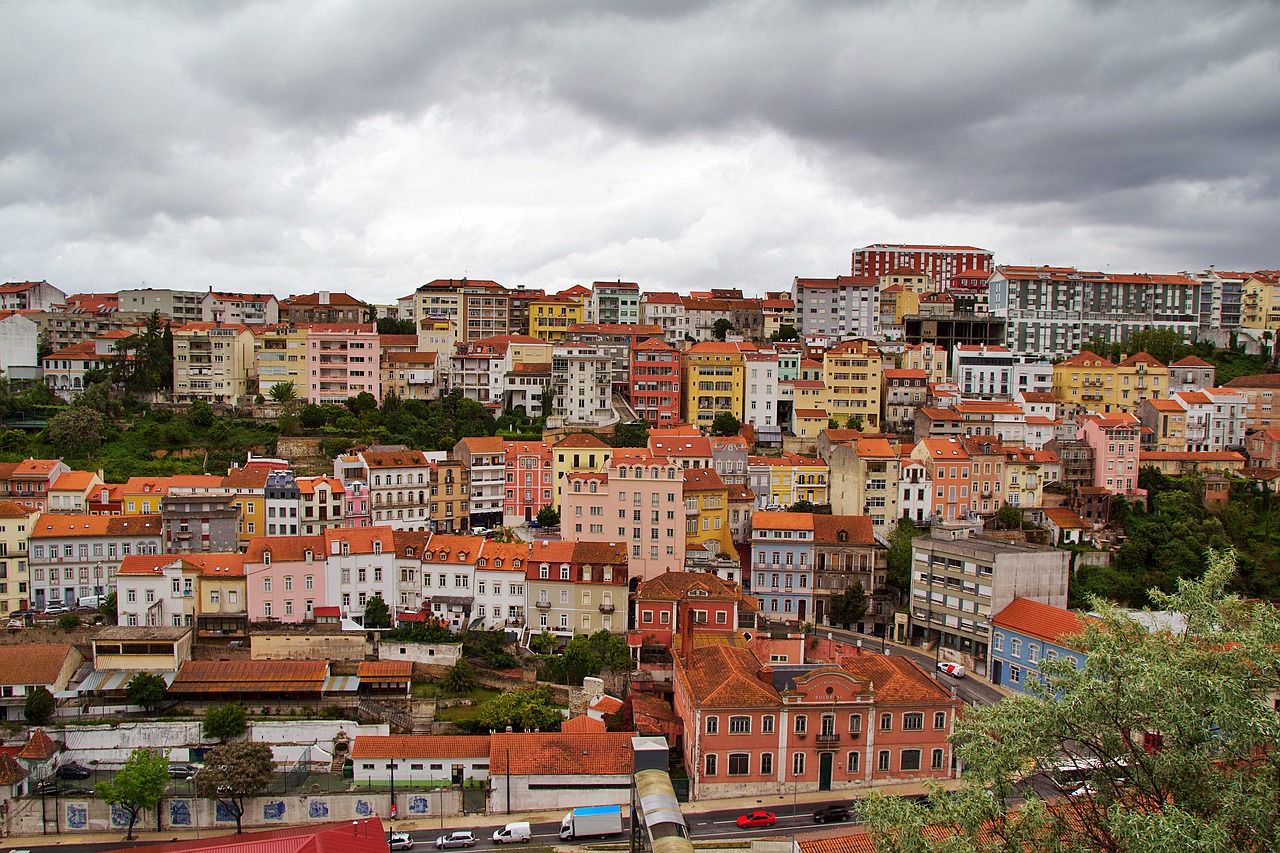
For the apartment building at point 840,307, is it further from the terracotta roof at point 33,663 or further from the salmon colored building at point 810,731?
the terracotta roof at point 33,663

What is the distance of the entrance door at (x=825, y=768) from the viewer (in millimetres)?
30625

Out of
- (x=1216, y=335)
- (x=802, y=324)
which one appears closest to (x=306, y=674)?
(x=802, y=324)

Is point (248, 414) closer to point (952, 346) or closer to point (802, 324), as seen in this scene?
point (802, 324)

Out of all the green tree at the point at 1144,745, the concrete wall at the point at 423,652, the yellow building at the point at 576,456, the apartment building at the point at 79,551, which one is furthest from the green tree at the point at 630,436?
the green tree at the point at 1144,745

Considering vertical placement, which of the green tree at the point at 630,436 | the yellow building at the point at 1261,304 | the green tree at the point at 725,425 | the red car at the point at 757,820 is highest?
the yellow building at the point at 1261,304

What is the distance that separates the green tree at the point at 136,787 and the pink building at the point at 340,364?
35927 mm

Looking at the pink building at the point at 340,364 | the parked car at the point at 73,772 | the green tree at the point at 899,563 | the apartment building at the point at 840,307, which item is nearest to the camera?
the parked car at the point at 73,772

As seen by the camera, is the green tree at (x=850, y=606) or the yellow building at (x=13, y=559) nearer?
the yellow building at (x=13, y=559)

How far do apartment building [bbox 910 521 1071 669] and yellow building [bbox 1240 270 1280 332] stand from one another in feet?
204

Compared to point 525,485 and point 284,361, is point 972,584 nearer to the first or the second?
point 525,485

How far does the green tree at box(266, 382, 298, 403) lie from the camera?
61.2 meters

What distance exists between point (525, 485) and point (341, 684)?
737 inches

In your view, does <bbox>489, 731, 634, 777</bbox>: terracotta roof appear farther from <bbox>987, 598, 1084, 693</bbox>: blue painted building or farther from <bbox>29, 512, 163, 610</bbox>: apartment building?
<bbox>29, 512, 163, 610</bbox>: apartment building

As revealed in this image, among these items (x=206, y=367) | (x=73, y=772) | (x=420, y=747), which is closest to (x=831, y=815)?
(x=420, y=747)
